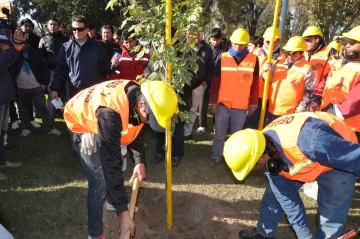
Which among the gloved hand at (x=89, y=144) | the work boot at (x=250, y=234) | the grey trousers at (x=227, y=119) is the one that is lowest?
the work boot at (x=250, y=234)

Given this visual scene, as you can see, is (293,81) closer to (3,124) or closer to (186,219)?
(186,219)

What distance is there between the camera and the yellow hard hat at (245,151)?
2.47 meters

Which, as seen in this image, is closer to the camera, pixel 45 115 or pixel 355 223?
pixel 355 223

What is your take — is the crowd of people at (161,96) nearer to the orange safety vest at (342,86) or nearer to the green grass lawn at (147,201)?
the orange safety vest at (342,86)

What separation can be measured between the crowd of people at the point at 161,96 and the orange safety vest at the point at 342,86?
12mm

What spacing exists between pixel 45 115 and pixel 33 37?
1948 millimetres

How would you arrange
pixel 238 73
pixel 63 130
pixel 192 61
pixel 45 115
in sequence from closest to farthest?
pixel 192 61
pixel 238 73
pixel 45 115
pixel 63 130

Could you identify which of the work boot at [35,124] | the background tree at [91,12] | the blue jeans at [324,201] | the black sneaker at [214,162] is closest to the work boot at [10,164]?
the work boot at [35,124]

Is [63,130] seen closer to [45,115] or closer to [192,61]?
[45,115]

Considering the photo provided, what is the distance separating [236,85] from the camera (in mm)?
4695

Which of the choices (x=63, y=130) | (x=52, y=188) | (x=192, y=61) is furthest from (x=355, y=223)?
(x=63, y=130)

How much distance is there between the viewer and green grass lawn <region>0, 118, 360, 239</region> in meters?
3.64

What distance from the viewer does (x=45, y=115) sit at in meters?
6.01

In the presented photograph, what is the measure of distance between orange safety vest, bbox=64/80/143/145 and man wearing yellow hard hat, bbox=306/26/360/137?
8.06 ft
